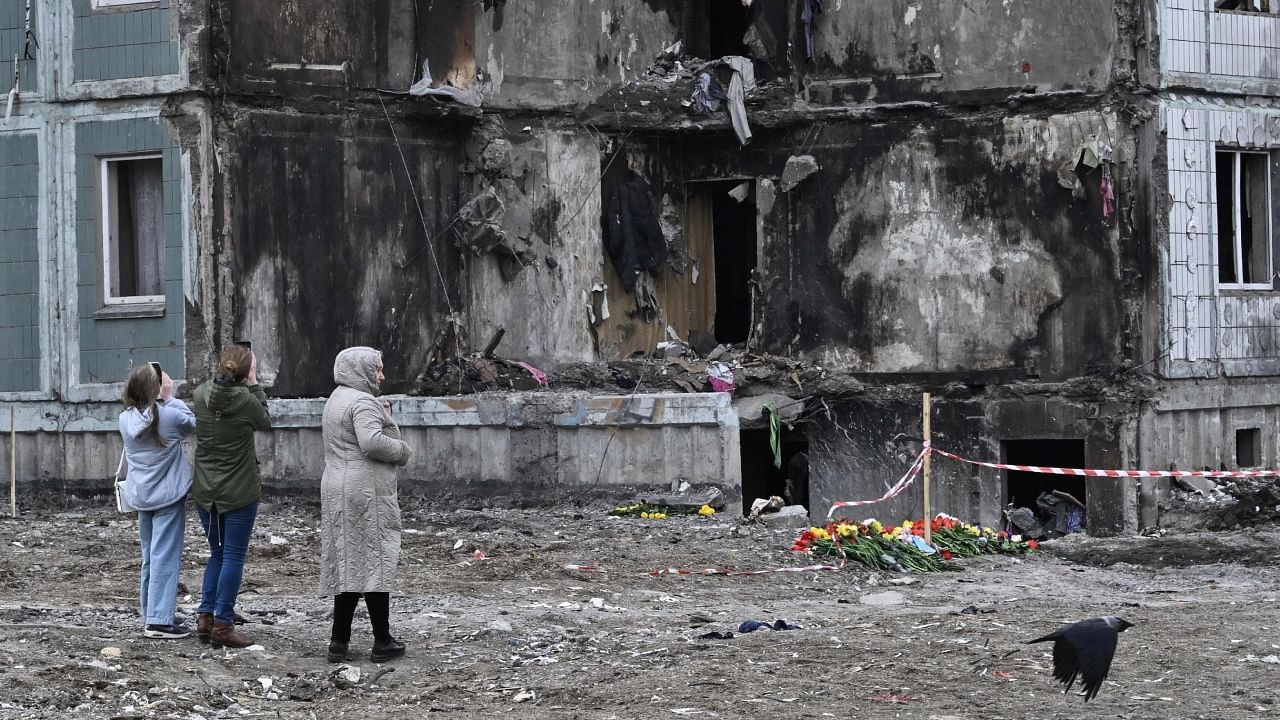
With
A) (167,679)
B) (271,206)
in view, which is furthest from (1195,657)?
(271,206)

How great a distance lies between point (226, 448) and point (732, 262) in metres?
12.3

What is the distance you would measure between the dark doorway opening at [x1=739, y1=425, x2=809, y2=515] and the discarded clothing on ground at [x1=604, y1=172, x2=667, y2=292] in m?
2.41

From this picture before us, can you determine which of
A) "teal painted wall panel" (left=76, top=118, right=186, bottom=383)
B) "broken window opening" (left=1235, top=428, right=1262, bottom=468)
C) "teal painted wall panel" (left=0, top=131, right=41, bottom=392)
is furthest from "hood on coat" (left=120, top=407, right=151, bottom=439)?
"broken window opening" (left=1235, top=428, right=1262, bottom=468)

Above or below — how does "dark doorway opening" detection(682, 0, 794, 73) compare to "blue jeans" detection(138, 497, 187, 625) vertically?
above

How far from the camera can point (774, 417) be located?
19109mm

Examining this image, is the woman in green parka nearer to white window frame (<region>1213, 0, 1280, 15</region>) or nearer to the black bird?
the black bird

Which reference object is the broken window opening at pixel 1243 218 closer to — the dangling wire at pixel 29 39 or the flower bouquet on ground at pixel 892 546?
the flower bouquet on ground at pixel 892 546

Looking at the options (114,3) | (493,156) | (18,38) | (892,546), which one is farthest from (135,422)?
(493,156)

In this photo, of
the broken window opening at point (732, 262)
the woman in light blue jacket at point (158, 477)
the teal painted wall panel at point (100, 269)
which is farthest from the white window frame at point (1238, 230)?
the woman in light blue jacket at point (158, 477)

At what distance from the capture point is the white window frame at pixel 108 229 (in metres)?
18.2

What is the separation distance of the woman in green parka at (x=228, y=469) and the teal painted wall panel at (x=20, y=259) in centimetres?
911

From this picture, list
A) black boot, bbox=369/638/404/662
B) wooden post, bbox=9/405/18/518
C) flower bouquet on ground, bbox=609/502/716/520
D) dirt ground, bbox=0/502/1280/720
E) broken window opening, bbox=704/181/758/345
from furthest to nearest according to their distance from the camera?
1. broken window opening, bbox=704/181/758/345
2. wooden post, bbox=9/405/18/518
3. flower bouquet on ground, bbox=609/502/716/520
4. black boot, bbox=369/638/404/662
5. dirt ground, bbox=0/502/1280/720

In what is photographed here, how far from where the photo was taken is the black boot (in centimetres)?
992

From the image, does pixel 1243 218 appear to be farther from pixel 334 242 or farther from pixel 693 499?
pixel 334 242
